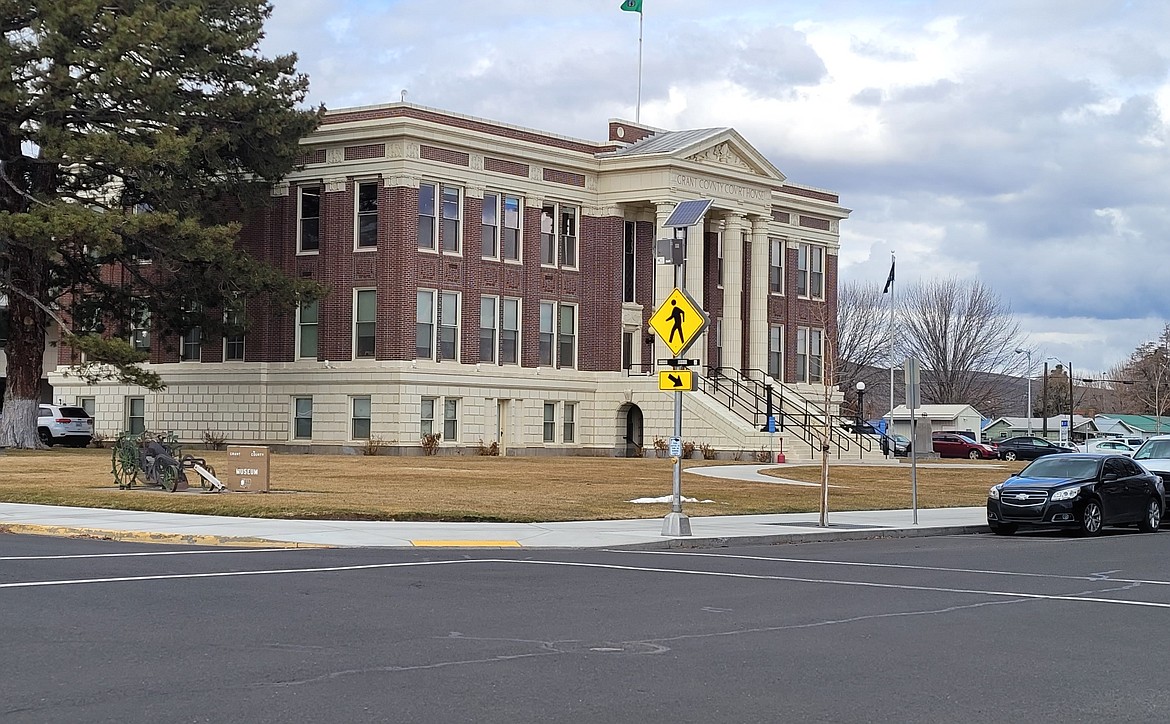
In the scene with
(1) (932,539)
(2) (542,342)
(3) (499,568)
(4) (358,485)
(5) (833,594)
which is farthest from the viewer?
(2) (542,342)

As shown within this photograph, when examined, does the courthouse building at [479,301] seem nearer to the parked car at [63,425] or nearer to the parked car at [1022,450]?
the parked car at [63,425]

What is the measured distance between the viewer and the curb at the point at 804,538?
70.1 feet

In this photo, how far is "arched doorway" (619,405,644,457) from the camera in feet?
189

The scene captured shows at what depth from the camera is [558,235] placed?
5597cm

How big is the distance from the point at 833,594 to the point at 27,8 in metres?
36.5

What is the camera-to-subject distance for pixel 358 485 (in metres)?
31.9

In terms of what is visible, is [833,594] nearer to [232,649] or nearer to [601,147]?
[232,649]

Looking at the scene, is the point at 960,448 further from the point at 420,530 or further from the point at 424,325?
the point at 420,530

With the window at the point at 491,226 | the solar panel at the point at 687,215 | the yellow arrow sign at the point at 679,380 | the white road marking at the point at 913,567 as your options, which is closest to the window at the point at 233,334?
the window at the point at 491,226

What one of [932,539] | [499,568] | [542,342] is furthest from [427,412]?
[499,568]

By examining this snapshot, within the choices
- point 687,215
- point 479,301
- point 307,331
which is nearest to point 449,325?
point 479,301

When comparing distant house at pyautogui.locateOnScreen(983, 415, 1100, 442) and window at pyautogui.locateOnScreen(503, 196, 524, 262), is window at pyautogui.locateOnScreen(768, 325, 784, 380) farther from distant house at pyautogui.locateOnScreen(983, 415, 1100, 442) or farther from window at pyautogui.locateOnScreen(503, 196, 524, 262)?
distant house at pyautogui.locateOnScreen(983, 415, 1100, 442)

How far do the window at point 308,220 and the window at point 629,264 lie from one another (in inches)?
490

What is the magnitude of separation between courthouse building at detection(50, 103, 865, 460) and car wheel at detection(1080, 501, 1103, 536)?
2691 cm
